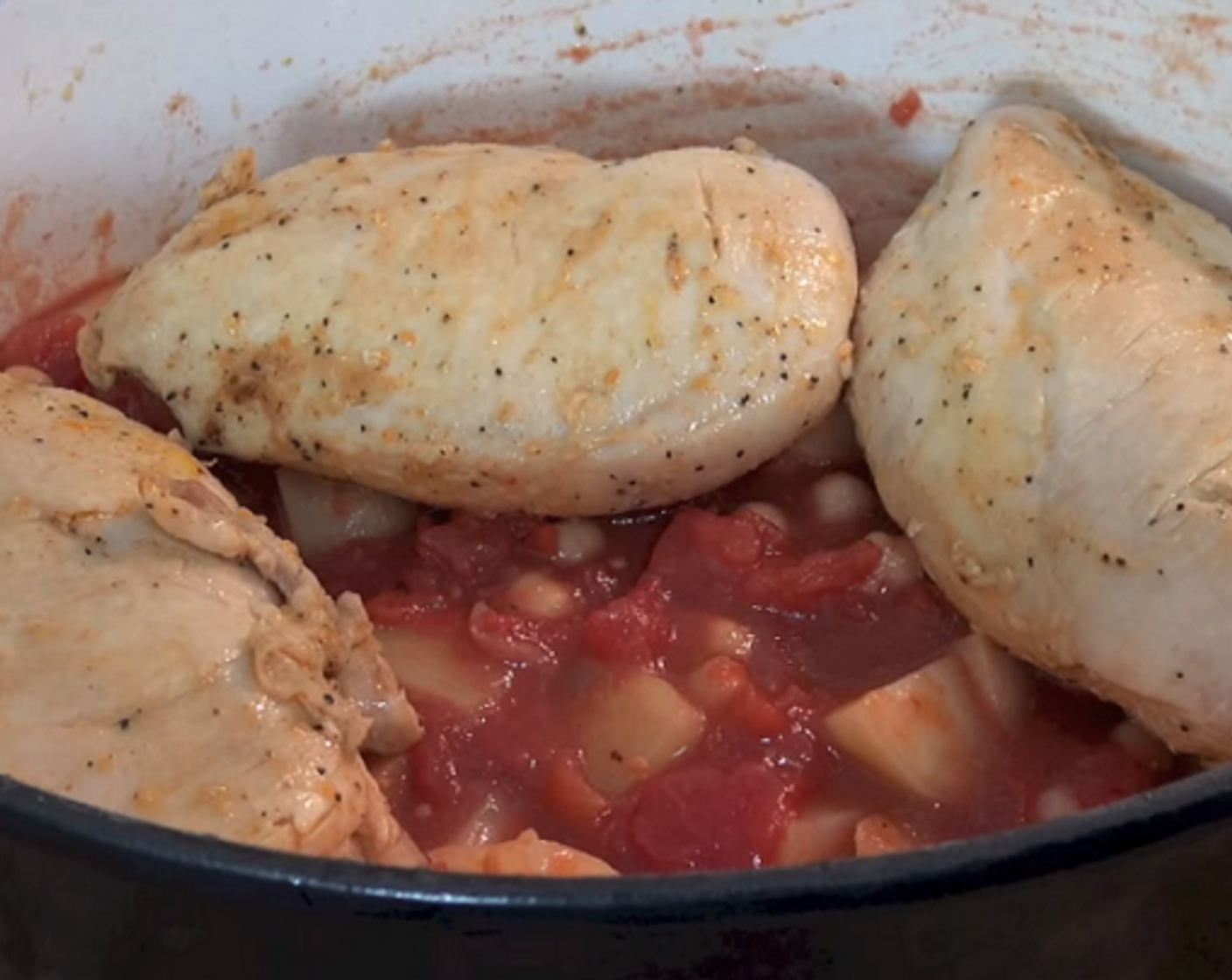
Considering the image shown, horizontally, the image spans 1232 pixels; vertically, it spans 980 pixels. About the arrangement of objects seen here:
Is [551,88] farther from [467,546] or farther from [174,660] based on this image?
[174,660]

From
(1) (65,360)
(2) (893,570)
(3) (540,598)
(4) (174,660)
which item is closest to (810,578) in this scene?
(2) (893,570)

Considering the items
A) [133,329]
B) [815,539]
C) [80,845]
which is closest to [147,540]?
[133,329]

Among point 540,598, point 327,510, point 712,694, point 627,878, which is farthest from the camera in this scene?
point 327,510

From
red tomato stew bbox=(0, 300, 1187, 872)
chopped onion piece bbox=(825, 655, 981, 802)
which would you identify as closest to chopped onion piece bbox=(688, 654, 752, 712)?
red tomato stew bbox=(0, 300, 1187, 872)

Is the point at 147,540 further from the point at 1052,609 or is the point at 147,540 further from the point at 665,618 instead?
the point at 1052,609

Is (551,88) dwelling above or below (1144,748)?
above
